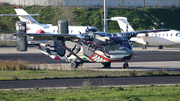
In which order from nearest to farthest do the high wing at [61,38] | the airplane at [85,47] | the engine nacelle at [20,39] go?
1. the engine nacelle at [20,39]
2. the airplane at [85,47]
3. the high wing at [61,38]

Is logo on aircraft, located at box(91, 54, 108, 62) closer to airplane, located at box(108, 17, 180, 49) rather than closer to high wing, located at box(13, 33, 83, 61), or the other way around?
high wing, located at box(13, 33, 83, 61)

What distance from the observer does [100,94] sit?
1286cm

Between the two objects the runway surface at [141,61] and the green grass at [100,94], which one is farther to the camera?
the runway surface at [141,61]

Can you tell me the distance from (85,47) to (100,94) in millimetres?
11967

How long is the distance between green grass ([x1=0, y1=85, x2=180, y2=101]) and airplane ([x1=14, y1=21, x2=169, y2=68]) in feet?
29.4

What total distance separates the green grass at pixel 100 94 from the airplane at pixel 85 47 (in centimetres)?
896

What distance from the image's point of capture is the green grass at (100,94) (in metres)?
11.9

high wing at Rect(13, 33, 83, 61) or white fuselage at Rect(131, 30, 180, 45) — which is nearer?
high wing at Rect(13, 33, 83, 61)

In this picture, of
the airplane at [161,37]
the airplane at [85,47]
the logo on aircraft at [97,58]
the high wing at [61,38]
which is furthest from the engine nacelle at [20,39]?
the airplane at [161,37]

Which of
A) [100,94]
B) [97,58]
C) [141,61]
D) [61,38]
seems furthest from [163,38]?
[100,94]

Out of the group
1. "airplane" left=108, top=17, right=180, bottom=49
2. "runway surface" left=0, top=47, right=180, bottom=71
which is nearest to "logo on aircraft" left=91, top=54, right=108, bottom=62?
→ "runway surface" left=0, top=47, right=180, bottom=71

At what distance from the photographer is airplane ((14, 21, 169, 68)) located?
76.6ft

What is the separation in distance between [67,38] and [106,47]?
3.68m

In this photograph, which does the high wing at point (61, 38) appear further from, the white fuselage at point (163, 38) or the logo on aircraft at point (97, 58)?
the white fuselage at point (163, 38)
